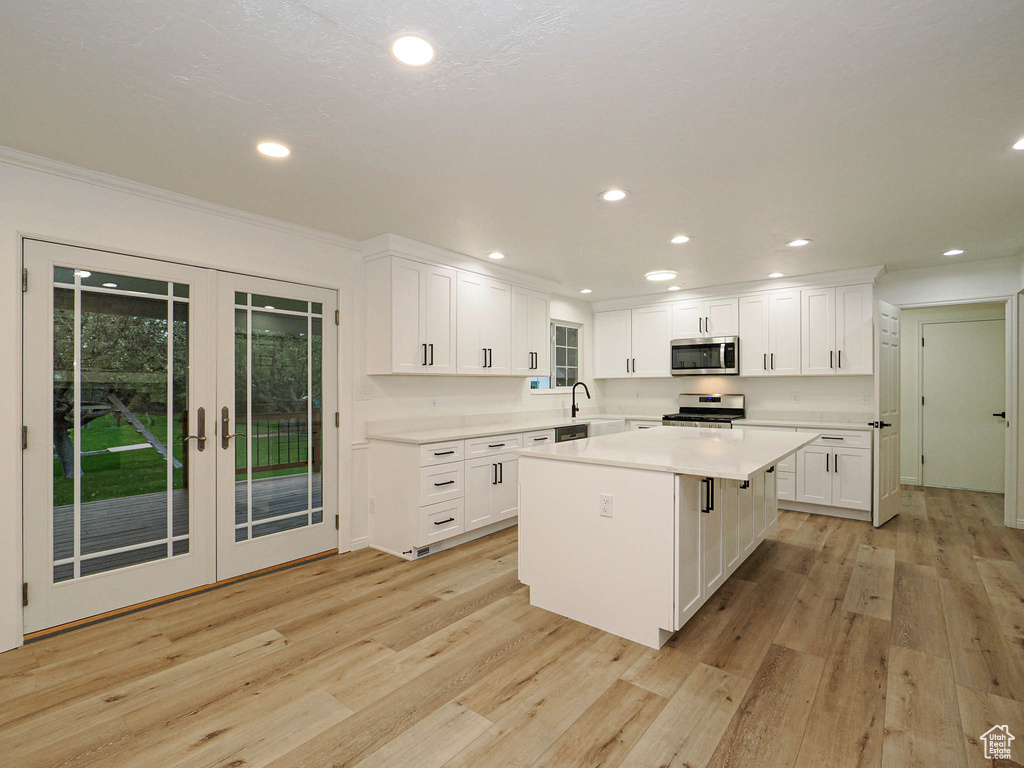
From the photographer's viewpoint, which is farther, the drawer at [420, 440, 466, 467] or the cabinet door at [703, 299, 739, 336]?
the cabinet door at [703, 299, 739, 336]

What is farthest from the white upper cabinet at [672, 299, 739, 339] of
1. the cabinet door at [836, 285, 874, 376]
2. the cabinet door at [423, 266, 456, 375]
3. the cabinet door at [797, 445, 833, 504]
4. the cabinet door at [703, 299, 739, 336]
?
the cabinet door at [423, 266, 456, 375]

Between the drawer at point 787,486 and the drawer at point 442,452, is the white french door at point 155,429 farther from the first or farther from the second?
the drawer at point 787,486

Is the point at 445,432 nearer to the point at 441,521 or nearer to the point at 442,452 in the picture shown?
the point at 442,452

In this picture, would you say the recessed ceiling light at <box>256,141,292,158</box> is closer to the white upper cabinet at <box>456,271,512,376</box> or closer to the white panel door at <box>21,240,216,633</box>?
the white panel door at <box>21,240,216,633</box>

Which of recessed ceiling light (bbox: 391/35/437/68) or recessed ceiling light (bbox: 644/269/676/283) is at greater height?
recessed ceiling light (bbox: 391/35/437/68)

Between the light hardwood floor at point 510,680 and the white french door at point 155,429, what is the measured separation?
273mm

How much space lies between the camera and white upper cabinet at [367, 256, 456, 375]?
3.93 metres

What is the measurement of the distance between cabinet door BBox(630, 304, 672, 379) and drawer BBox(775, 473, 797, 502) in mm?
1704

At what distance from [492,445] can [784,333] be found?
337 centimetres

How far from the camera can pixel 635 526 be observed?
8.30ft

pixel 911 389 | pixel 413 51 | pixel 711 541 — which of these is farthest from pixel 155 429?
pixel 911 389

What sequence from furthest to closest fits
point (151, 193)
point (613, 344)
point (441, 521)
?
point (613, 344) → point (441, 521) → point (151, 193)

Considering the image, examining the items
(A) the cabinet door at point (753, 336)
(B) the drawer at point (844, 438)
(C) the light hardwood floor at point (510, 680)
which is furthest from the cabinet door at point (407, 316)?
(B) the drawer at point (844, 438)

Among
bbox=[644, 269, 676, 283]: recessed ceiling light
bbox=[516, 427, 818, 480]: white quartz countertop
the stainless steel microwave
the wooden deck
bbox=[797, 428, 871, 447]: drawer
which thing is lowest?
the wooden deck
